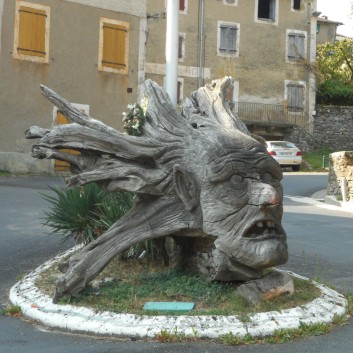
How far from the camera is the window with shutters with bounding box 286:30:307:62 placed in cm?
4069

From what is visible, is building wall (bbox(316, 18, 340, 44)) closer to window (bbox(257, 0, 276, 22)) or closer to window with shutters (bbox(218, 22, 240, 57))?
window (bbox(257, 0, 276, 22))

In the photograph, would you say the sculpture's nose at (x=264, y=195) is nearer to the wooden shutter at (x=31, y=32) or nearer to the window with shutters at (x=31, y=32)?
the window with shutters at (x=31, y=32)

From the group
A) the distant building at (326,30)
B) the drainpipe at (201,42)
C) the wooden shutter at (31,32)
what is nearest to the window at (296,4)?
the drainpipe at (201,42)

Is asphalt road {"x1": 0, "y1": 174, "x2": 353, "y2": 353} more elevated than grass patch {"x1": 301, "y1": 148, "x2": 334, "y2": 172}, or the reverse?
grass patch {"x1": 301, "y1": 148, "x2": 334, "y2": 172}

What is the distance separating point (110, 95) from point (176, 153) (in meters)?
18.9

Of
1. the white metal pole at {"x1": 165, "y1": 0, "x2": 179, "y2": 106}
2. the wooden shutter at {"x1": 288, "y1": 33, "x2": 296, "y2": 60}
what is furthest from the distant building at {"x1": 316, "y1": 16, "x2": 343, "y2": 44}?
the white metal pole at {"x1": 165, "y1": 0, "x2": 179, "y2": 106}

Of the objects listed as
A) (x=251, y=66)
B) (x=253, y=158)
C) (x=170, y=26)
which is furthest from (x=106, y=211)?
(x=251, y=66)

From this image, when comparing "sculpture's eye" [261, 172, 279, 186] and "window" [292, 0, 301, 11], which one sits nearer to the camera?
"sculpture's eye" [261, 172, 279, 186]

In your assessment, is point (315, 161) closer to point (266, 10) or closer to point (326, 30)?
point (266, 10)

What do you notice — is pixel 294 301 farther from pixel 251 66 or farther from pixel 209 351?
pixel 251 66

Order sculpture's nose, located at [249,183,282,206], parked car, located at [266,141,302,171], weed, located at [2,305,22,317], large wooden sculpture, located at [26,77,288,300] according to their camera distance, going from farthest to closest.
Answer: parked car, located at [266,141,302,171]
weed, located at [2,305,22,317]
large wooden sculpture, located at [26,77,288,300]
sculpture's nose, located at [249,183,282,206]

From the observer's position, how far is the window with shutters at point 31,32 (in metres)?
22.6

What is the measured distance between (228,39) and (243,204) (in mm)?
34734

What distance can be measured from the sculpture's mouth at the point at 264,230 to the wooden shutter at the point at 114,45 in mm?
19754
